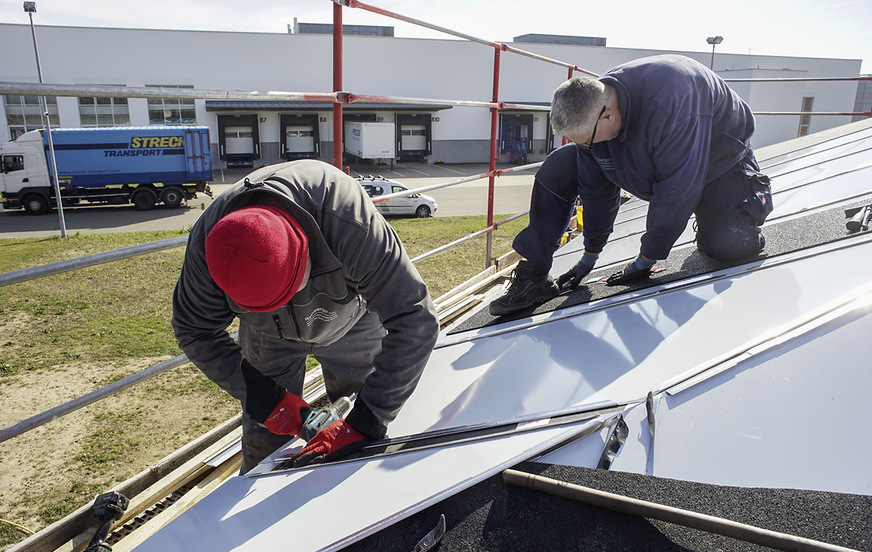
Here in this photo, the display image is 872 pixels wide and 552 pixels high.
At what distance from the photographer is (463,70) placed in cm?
2817

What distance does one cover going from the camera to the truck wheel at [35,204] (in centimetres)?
1513

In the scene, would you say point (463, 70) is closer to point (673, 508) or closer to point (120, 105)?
point (120, 105)

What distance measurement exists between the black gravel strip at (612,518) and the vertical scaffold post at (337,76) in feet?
5.05

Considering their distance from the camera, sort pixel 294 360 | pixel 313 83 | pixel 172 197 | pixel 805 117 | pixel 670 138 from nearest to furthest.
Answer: pixel 294 360 → pixel 670 138 → pixel 172 197 → pixel 313 83 → pixel 805 117

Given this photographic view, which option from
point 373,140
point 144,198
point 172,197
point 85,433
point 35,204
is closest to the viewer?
point 85,433

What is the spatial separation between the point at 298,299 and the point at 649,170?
1622mm

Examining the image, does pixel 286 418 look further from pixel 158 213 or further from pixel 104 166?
pixel 104 166

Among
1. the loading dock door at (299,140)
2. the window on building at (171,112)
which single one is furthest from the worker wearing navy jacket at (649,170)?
the loading dock door at (299,140)

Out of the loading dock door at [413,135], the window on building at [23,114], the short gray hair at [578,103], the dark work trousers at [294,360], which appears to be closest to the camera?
the dark work trousers at [294,360]

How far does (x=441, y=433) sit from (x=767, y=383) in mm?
887

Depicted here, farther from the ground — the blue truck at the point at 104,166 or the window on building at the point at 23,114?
the window on building at the point at 23,114

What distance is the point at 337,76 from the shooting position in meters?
2.43

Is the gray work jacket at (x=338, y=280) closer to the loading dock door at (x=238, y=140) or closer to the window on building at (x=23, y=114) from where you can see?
the window on building at (x=23, y=114)

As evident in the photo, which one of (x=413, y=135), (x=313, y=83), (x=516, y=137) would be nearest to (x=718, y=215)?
(x=313, y=83)
